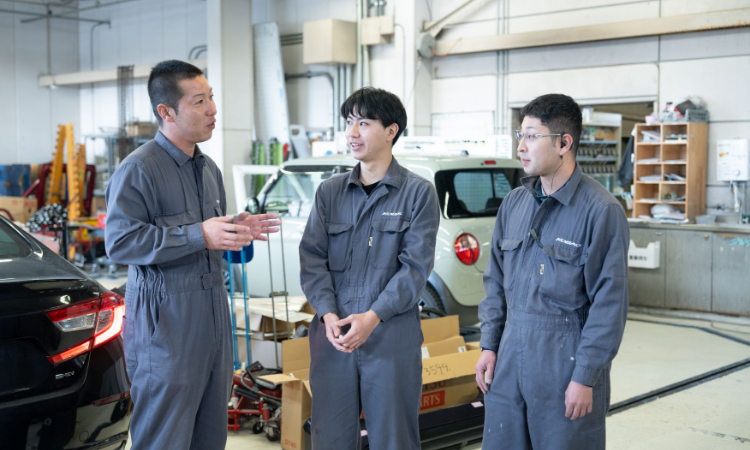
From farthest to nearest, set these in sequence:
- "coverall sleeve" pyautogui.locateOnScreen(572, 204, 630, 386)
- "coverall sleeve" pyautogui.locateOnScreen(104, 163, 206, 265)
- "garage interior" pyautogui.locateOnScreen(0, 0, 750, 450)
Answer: "garage interior" pyautogui.locateOnScreen(0, 0, 750, 450)
"coverall sleeve" pyautogui.locateOnScreen(104, 163, 206, 265)
"coverall sleeve" pyautogui.locateOnScreen(572, 204, 630, 386)

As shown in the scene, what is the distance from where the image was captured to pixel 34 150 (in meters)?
14.1

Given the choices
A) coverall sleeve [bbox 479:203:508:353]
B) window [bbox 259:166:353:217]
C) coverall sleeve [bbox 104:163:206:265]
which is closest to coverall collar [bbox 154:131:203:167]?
coverall sleeve [bbox 104:163:206:265]

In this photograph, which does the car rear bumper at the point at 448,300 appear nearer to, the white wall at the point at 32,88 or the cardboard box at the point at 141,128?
the cardboard box at the point at 141,128

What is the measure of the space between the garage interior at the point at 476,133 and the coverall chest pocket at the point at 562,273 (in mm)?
1504

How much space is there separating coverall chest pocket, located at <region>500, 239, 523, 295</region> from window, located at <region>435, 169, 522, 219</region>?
8.56 feet

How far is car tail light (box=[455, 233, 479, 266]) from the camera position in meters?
4.89

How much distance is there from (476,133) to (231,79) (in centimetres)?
382

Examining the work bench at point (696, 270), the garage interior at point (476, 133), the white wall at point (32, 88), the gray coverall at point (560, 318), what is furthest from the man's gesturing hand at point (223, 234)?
the white wall at point (32, 88)

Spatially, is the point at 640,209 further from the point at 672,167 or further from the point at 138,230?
the point at 138,230

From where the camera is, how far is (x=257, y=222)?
2.28m

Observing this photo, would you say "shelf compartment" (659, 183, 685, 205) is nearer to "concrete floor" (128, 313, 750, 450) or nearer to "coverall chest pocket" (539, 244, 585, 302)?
"concrete floor" (128, 313, 750, 450)

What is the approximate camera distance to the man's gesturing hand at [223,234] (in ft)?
7.05

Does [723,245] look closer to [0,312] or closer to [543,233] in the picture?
[543,233]

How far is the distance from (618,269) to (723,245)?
5.39 m
